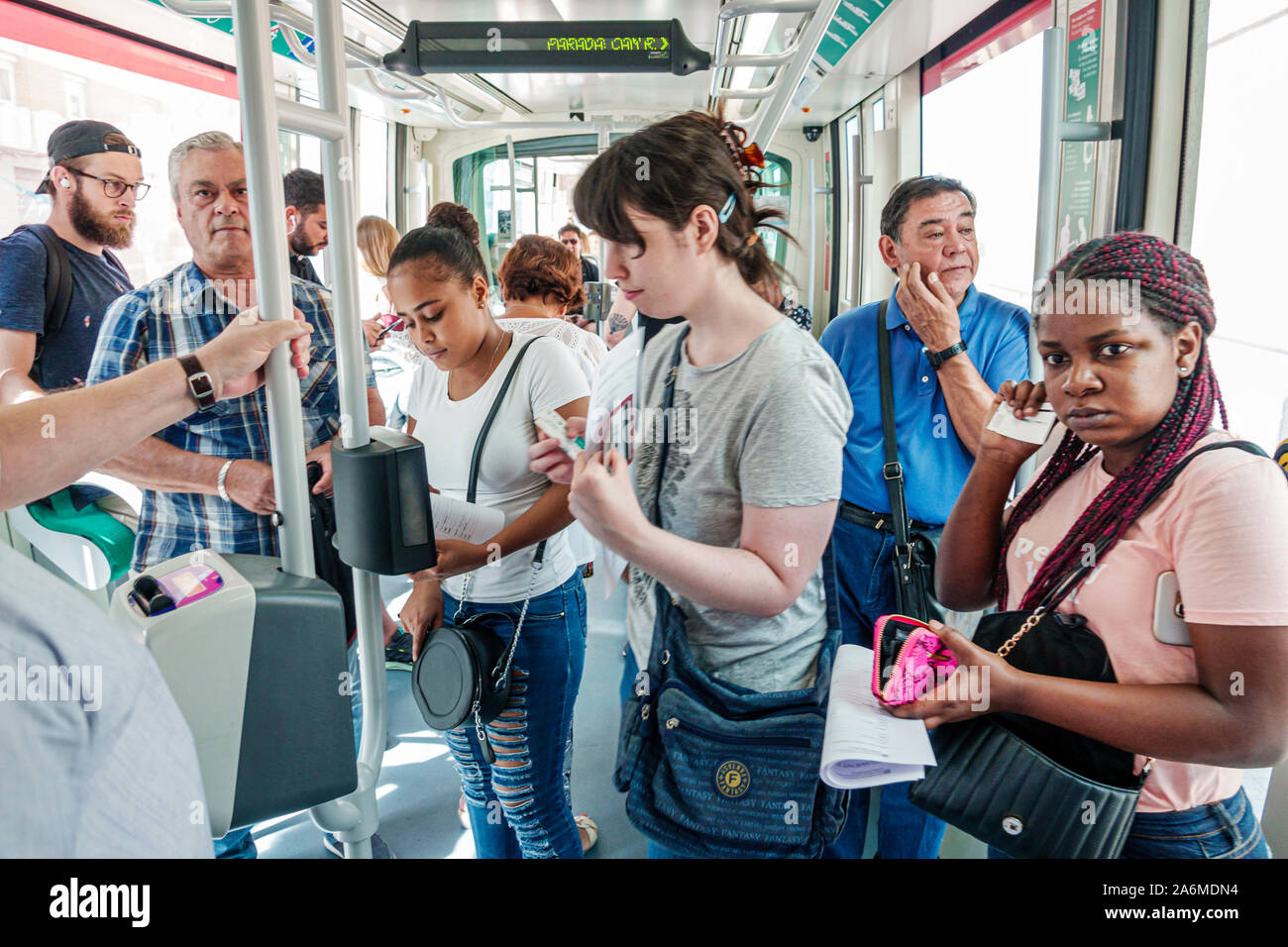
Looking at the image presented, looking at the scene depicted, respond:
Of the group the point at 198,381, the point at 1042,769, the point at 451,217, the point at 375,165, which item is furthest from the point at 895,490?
the point at 375,165

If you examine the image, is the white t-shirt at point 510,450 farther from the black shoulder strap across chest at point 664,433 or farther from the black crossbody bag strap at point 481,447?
the black shoulder strap across chest at point 664,433

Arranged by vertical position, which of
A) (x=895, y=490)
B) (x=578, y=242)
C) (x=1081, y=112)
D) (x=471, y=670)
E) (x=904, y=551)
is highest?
(x=578, y=242)

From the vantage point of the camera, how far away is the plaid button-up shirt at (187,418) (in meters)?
1.61

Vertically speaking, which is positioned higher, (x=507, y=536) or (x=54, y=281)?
(x=54, y=281)

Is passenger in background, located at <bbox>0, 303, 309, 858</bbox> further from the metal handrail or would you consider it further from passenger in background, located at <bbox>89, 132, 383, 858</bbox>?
passenger in background, located at <bbox>89, 132, 383, 858</bbox>

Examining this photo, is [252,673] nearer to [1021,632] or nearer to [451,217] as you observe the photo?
[1021,632]

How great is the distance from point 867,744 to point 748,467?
14.4 inches

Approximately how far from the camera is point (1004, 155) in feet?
11.7

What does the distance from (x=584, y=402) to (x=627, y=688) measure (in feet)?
2.04

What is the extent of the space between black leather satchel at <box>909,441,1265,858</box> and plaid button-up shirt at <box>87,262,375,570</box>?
1325 millimetres

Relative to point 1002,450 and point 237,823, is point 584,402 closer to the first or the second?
point 1002,450
